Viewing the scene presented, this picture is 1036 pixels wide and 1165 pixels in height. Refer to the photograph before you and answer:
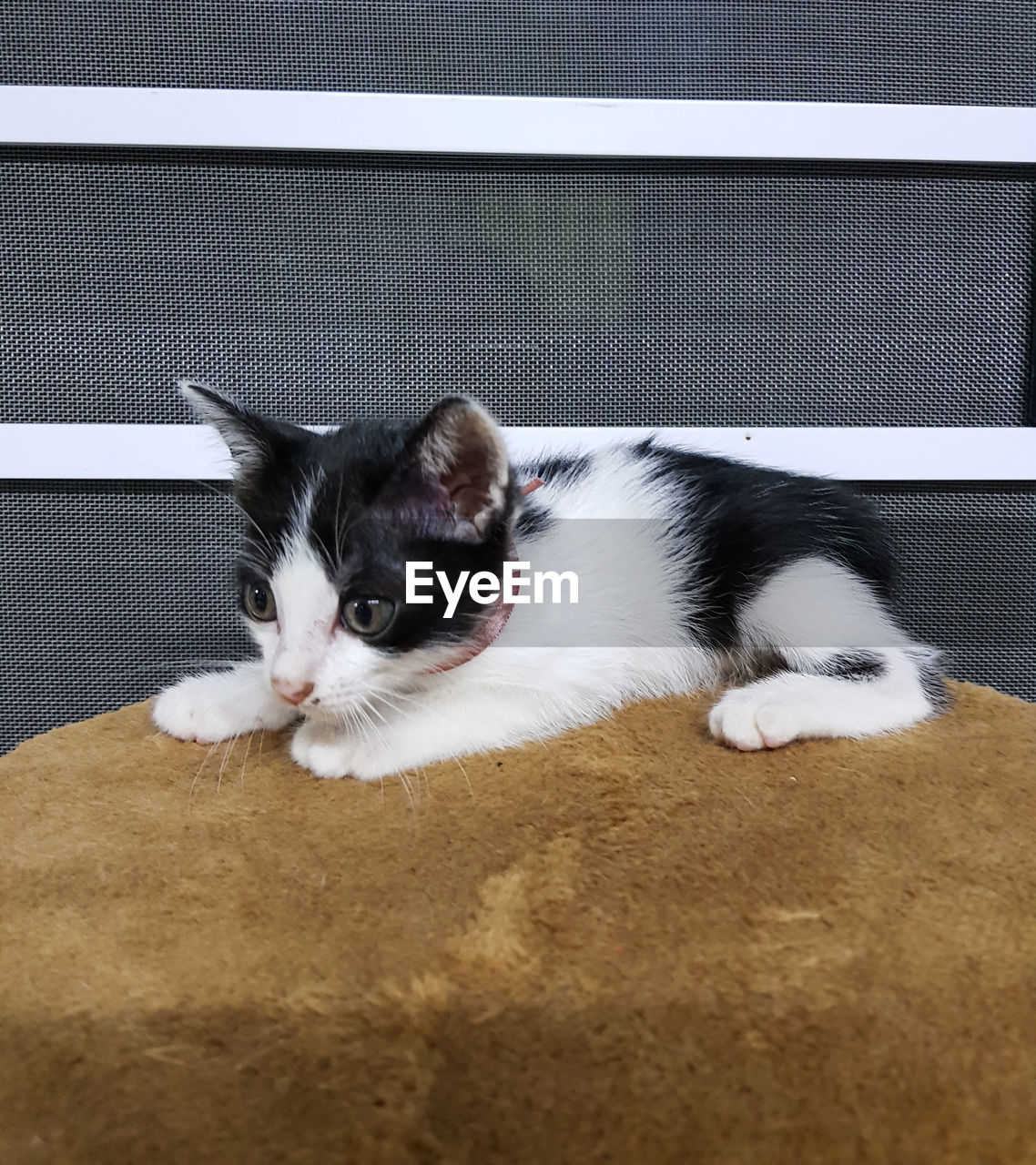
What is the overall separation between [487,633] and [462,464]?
0.69 ft

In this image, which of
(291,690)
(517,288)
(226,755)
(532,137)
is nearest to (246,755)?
(226,755)

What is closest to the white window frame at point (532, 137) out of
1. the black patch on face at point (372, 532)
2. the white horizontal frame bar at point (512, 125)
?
the white horizontal frame bar at point (512, 125)

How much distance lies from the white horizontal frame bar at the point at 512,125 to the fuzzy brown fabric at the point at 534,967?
100cm

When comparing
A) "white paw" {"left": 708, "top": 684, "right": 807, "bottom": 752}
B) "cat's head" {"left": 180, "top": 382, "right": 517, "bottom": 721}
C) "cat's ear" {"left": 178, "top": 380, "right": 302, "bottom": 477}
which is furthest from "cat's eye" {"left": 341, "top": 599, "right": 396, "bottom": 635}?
"white paw" {"left": 708, "top": 684, "right": 807, "bottom": 752}

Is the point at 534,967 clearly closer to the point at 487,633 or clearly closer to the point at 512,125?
the point at 487,633

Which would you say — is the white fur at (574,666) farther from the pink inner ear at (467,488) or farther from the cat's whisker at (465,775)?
the pink inner ear at (467,488)

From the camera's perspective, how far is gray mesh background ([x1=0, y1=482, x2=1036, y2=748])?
136cm

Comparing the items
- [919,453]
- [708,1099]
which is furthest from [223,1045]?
[919,453]

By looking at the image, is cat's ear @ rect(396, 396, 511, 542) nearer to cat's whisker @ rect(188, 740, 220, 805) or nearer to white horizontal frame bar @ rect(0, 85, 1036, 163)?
cat's whisker @ rect(188, 740, 220, 805)

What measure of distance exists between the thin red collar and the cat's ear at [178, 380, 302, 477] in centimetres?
31

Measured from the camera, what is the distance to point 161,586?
138 cm

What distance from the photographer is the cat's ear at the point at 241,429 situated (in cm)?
93

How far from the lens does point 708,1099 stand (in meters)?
0.51

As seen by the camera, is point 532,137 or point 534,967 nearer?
point 534,967
